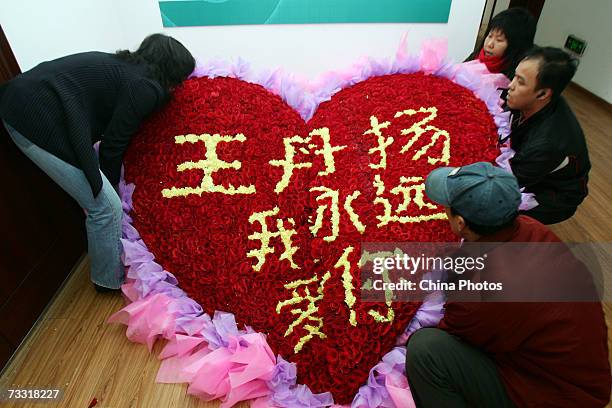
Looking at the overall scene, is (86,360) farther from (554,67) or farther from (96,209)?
(554,67)

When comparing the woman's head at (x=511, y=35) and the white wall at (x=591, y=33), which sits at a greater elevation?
the woman's head at (x=511, y=35)

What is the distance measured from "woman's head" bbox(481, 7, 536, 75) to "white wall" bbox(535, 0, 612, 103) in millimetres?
1846

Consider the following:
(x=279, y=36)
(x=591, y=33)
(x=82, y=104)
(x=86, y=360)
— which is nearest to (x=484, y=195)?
(x=82, y=104)

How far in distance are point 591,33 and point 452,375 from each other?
3181 millimetres

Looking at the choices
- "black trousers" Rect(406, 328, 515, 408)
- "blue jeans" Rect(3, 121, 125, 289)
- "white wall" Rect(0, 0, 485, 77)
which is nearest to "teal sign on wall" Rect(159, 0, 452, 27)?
"white wall" Rect(0, 0, 485, 77)

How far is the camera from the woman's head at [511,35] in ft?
5.27

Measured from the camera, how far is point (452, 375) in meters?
1.07

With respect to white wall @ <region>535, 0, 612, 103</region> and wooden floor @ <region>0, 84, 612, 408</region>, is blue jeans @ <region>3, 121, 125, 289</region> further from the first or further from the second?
white wall @ <region>535, 0, 612, 103</region>

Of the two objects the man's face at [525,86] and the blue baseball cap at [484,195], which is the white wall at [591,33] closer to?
the man's face at [525,86]

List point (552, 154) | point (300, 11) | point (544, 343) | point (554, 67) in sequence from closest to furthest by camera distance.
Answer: point (544, 343) → point (554, 67) → point (552, 154) → point (300, 11)

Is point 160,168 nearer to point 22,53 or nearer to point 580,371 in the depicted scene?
point 22,53

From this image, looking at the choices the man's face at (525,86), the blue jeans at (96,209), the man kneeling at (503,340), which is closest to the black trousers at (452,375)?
the man kneeling at (503,340)

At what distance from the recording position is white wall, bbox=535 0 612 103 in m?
2.95

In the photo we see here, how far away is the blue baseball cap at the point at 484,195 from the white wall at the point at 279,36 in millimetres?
1305
